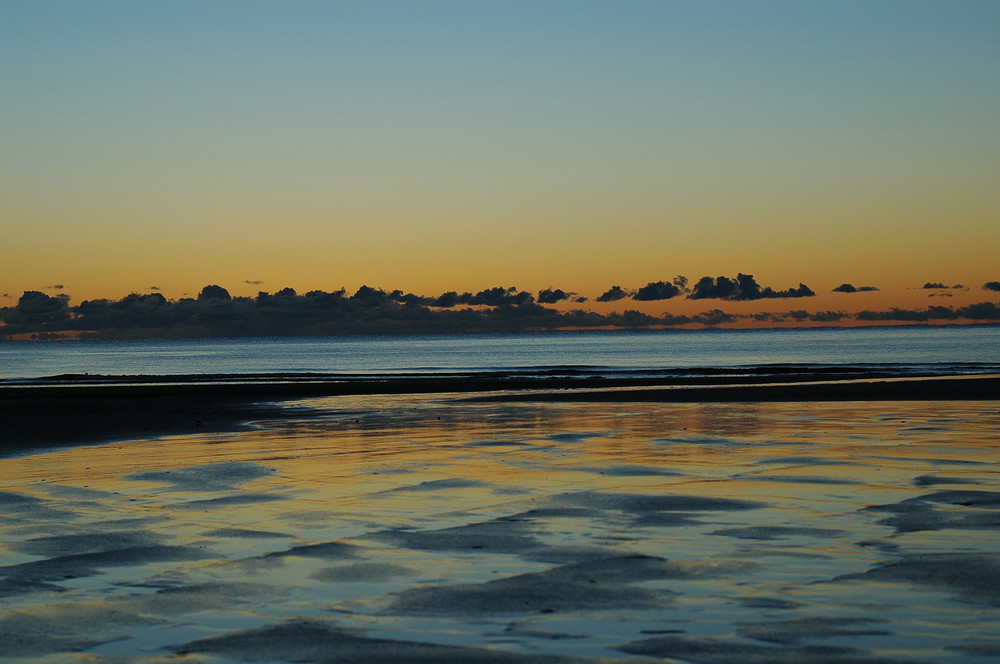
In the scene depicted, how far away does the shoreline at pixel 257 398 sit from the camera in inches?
1016

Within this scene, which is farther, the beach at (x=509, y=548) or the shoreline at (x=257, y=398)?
the shoreline at (x=257, y=398)

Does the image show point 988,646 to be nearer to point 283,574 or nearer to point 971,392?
point 283,574

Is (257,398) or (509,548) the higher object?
(509,548)

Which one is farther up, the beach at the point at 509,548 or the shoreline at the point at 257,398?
the beach at the point at 509,548

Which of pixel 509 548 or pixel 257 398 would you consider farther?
pixel 257 398

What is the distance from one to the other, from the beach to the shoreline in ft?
10.8

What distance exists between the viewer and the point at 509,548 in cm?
977

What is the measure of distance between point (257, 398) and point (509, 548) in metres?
32.5

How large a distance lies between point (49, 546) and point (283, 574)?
2.85 meters

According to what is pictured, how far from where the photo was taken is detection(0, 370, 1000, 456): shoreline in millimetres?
25812

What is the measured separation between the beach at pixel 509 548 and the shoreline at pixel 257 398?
328 cm

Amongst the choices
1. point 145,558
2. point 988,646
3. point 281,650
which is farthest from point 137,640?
point 988,646

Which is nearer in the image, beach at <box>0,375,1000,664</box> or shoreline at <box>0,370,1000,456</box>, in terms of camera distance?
beach at <box>0,375,1000,664</box>

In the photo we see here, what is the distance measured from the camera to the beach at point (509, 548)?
22.2 feet
